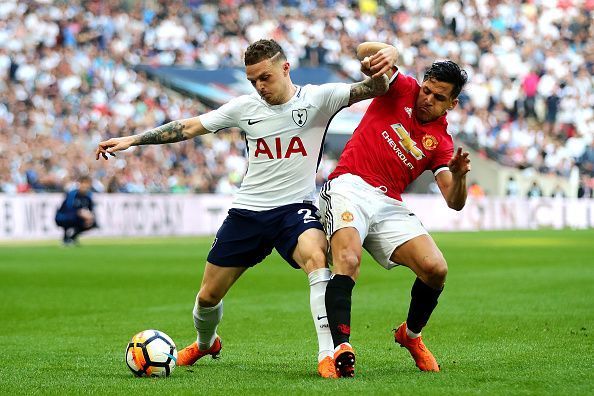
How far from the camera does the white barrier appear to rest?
30.4 metres

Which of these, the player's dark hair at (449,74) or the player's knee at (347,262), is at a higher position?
the player's dark hair at (449,74)

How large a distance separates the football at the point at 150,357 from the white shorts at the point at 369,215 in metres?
1.35

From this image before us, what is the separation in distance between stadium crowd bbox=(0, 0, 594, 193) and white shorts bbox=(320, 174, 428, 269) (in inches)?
924

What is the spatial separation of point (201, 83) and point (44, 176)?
25.2 feet

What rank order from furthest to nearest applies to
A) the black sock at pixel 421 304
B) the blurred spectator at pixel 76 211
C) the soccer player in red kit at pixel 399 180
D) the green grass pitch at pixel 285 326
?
1. the blurred spectator at pixel 76 211
2. the black sock at pixel 421 304
3. the soccer player in red kit at pixel 399 180
4. the green grass pitch at pixel 285 326

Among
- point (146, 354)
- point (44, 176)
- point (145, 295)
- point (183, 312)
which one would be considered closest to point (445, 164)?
point (146, 354)

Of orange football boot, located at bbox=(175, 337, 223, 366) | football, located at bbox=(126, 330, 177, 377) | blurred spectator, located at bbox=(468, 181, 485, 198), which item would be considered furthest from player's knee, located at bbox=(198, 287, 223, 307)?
blurred spectator, located at bbox=(468, 181, 485, 198)

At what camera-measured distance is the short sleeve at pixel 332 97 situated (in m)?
8.27

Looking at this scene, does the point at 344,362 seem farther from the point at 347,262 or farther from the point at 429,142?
the point at 429,142

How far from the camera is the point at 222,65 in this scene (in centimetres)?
3934

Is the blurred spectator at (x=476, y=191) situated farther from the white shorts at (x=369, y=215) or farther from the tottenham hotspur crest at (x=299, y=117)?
the tottenham hotspur crest at (x=299, y=117)

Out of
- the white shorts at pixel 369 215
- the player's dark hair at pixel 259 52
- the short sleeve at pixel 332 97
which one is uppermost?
the player's dark hair at pixel 259 52

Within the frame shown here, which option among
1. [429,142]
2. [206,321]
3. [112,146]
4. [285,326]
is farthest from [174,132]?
[285,326]

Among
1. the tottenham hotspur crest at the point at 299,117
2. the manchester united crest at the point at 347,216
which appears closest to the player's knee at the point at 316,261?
the manchester united crest at the point at 347,216
